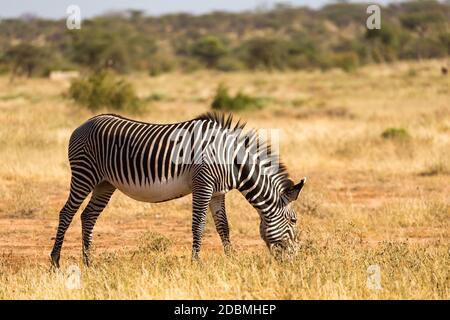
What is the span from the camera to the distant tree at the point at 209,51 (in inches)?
2507

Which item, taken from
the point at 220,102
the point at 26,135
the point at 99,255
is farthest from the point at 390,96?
the point at 99,255

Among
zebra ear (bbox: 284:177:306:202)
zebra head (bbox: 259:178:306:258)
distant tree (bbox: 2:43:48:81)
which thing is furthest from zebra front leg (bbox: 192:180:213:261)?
distant tree (bbox: 2:43:48:81)

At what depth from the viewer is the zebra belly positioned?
8023mm

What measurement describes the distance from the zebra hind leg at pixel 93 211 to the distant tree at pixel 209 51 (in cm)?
5383

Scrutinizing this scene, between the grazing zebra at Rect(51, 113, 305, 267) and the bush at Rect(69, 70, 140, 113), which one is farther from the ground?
the bush at Rect(69, 70, 140, 113)

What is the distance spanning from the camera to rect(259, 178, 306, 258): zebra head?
7.70 meters

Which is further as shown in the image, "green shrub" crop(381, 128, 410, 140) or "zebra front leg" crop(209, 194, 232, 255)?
"green shrub" crop(381, 128, 410, 140)

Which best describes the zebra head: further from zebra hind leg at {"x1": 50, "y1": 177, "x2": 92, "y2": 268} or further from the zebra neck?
zebra hind leg at {"x1": 50, "y1": 177, "x2": 92, "y2": 268}

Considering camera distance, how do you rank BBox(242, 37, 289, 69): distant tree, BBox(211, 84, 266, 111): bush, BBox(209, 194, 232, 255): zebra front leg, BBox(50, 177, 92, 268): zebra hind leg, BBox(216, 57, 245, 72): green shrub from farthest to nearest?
BBox(216, 57, 245, 72): green shrub → BBox(242, 37, 289, 69): distant tree → BBox(211, 84, 266, 111): bush → BBox(50, 177, 92, 268): zebra hind leg → BBox(209, 194, 232, 255): zebra front leg

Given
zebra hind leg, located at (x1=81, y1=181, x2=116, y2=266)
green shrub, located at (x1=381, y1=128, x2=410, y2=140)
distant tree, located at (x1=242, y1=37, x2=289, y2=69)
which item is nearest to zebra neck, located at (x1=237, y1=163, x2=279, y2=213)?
zebra hind leg, located at (x1=81, y1=181, x2=116, y2=266)

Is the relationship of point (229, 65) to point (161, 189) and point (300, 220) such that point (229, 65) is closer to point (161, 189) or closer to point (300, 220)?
point (300, 220)

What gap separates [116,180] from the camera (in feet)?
27.1

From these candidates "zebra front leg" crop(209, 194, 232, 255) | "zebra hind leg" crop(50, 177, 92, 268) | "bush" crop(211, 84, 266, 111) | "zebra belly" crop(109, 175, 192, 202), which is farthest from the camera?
"bush" crop(211, 84, 266, 111)

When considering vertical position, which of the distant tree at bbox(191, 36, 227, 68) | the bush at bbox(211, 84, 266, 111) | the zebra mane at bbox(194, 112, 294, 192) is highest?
the distant tree at bbox(191, 36, 227, 68)
